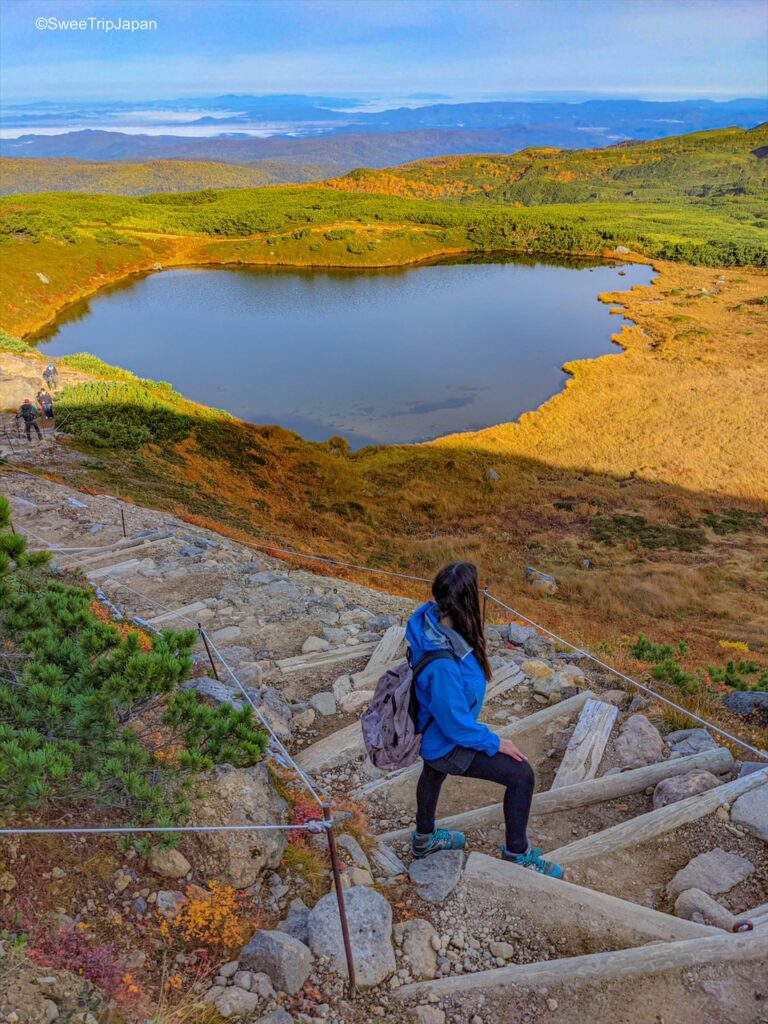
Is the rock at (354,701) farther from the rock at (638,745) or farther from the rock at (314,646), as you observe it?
the rock at (638,745)

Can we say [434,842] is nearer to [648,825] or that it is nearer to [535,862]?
[535,862]

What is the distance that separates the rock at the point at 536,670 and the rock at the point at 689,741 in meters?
Result: 1.65

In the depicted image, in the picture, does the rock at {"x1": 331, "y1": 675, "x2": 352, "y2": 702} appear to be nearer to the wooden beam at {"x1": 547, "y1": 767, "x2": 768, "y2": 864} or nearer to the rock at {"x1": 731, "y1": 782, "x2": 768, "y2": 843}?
the wooden beam at {"x1": 547, "y1": 767, "x2": 768, "y2": 864}

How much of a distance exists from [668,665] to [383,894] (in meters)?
5.93

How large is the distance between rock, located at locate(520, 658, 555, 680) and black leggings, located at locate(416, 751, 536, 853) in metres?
3.41

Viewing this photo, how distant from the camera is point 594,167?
19075 centimetres

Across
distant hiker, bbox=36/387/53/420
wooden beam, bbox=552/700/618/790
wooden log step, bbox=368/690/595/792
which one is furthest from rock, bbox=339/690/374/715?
distant hiker, bbox=36/387/53/420

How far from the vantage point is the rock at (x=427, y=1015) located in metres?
3.68

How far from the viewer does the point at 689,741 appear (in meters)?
6.12

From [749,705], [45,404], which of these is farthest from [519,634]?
[45,404]

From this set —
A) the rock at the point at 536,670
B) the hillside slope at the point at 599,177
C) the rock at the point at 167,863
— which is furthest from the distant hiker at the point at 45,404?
the hillside slope at the point at 599,177

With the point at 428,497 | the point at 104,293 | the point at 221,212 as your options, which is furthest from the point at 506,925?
the point at 221,212

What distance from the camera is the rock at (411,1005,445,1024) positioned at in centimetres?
368

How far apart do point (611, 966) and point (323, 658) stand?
5.00 m
